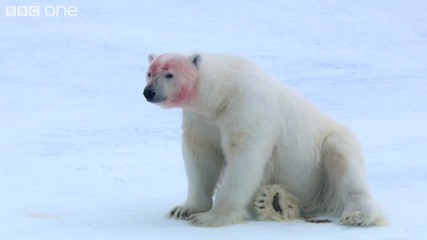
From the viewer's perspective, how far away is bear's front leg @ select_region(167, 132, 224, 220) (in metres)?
5.32

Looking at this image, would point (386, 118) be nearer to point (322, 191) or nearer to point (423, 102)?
point (423, 102)

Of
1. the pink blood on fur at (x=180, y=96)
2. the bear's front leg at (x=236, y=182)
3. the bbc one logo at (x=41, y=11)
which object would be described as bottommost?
the bear's front leg at (x=236, y=182)

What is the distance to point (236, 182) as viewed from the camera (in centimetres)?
505

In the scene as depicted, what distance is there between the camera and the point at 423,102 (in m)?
10.5

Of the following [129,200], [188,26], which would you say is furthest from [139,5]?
[129,200]

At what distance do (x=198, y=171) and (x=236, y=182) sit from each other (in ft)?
1.21

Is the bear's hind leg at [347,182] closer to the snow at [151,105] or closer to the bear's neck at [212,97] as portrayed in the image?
the snow at [151,105]

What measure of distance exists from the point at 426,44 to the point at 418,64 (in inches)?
62.2

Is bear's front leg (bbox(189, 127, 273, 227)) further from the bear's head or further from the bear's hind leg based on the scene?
the bear's hind leg

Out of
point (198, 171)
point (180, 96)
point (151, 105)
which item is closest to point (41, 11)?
point (151, 105)

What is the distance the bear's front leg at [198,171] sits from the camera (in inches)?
209

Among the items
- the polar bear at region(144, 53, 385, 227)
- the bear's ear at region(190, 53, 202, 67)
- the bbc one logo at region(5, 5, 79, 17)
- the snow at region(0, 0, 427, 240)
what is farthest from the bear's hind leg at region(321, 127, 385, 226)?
the bbc one logo at region(5, 5, 79, 17)

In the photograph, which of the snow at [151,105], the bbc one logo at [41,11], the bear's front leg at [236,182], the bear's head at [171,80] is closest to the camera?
the bear's head at [171,80]

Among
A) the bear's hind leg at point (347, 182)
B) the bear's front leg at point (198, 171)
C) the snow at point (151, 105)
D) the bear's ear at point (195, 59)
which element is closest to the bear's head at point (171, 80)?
the bear's ear at point (195, 59)
